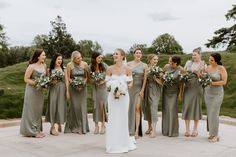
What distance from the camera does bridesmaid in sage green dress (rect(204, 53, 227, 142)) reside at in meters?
9.56

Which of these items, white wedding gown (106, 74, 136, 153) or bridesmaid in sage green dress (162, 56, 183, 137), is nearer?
white wedding gown (106, 74, 136, 153)

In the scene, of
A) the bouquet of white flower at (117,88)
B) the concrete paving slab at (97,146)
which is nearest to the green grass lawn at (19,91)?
the concrete paving slab at (97,146)

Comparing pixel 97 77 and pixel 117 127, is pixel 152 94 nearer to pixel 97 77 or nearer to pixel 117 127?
pixel 97 77

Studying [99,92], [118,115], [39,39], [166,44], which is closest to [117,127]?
[118,115]

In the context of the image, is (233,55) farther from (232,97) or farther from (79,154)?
(79,154)

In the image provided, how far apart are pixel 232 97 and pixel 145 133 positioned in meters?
10.0

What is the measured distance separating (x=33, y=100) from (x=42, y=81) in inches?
26.8

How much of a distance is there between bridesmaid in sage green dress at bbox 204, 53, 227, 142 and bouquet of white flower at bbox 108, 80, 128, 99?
2.48 m

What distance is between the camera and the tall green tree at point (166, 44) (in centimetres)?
7711

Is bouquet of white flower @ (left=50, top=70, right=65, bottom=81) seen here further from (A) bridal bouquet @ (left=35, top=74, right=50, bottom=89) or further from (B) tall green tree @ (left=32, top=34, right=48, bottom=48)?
(B) tall green tree @ (left=32, top=34, right=48, bottom=48)

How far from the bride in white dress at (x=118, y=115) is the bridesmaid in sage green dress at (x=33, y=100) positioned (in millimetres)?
2313

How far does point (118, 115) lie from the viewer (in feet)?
27.9

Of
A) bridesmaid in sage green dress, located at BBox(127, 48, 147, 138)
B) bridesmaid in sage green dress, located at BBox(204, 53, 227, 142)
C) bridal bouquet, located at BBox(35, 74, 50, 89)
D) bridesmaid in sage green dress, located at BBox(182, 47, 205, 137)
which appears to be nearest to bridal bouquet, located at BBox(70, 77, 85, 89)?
bridal bouquet, located at BBox(35, 74, 50, 89)

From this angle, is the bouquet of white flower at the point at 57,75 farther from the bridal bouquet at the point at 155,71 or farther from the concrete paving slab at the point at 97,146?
the bridal bouquet at the point at 155,71
